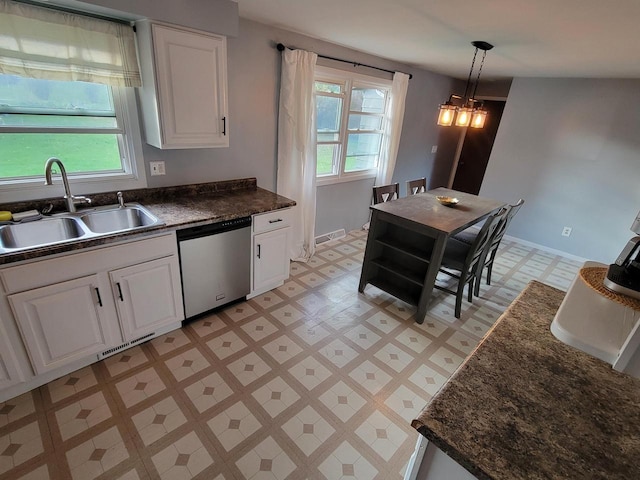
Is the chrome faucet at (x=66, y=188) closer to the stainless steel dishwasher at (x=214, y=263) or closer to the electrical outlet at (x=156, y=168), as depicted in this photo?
the electrical outlet at (x=156, y=168)

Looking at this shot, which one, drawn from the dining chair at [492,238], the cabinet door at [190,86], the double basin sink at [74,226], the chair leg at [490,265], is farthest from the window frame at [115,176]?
the chair leg at [490,265]

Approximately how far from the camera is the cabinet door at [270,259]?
2585 millimetres

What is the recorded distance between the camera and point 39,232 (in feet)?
6.09

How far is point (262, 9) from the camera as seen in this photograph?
2.14 m

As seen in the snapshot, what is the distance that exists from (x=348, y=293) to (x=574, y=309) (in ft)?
6.59

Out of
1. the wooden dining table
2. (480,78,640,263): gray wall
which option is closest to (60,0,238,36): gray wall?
the wooden dining table

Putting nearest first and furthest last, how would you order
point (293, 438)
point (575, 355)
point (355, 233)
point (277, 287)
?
point (575, 355)
point (293, 438)
point (277, 287)
point (355, 233)

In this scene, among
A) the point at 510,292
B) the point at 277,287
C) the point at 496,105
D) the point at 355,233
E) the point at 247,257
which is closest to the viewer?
the point at 247,257

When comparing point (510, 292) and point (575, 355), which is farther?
point (510, 292)

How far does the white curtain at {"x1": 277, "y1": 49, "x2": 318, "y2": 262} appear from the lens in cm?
281

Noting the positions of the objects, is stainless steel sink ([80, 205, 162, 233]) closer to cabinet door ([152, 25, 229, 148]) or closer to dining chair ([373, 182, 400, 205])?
cabinet door ([152, 25, 229, 148])

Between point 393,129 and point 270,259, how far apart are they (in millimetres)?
2586

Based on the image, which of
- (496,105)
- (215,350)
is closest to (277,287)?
(215,350)

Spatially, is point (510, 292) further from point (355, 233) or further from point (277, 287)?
point (277, 287)
